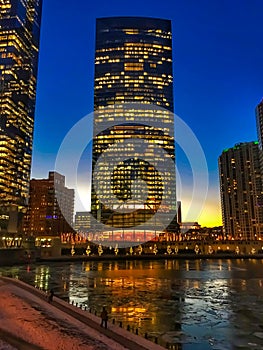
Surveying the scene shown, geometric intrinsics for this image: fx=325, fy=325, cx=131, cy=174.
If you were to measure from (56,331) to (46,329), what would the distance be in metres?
1.12

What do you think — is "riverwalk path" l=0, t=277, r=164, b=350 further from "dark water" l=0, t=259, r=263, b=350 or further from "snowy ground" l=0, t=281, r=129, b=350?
"dark water" l=0, t=259, r=263, b=350

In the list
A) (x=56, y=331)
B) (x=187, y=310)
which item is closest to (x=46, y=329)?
(x=56, y=331)

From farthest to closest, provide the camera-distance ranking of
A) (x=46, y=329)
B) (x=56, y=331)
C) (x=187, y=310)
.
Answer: (x=187, y=310) → (x=46, y=329) → (x=56, y=331)

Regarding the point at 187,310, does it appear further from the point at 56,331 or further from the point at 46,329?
the point at 46,329

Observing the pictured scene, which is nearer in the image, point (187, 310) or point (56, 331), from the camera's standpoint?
point (56, 331)

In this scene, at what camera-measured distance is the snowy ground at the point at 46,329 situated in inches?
864

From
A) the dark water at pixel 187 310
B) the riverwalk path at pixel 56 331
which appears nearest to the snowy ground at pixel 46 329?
the riverwalk path at pixel 56 331

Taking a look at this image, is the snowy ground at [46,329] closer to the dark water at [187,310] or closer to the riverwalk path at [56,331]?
the riverwalk path at [56,331]

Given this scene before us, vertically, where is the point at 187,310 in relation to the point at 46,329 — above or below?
below

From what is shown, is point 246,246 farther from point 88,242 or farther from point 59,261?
point 59,261

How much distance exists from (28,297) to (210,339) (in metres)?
23.1

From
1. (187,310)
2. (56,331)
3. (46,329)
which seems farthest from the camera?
(187,310)

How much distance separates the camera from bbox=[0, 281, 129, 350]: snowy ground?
72.0 feet

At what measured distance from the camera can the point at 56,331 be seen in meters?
25.1
